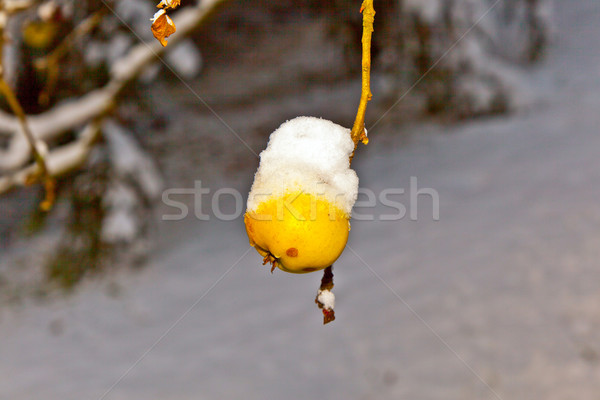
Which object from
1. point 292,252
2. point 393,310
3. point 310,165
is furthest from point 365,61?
point 393,310

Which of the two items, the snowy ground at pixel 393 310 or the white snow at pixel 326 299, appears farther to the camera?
the snowy ground at pixel 393 310

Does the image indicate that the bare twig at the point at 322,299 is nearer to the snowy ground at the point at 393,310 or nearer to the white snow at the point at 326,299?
the white snow at the point at 326,299

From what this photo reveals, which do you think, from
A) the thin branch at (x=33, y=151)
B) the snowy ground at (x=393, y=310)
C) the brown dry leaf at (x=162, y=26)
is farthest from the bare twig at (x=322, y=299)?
the snowy ground at (x=393, y=310)

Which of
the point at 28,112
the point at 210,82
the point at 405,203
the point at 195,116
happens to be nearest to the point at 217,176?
the point at 195,116

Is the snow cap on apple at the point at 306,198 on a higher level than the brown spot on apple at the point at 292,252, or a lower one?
higher

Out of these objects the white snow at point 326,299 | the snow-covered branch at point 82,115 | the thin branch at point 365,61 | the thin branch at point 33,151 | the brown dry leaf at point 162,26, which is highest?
the snow-covered branch at point 82,115

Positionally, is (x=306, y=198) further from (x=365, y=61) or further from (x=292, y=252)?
(x=365, y=61)
